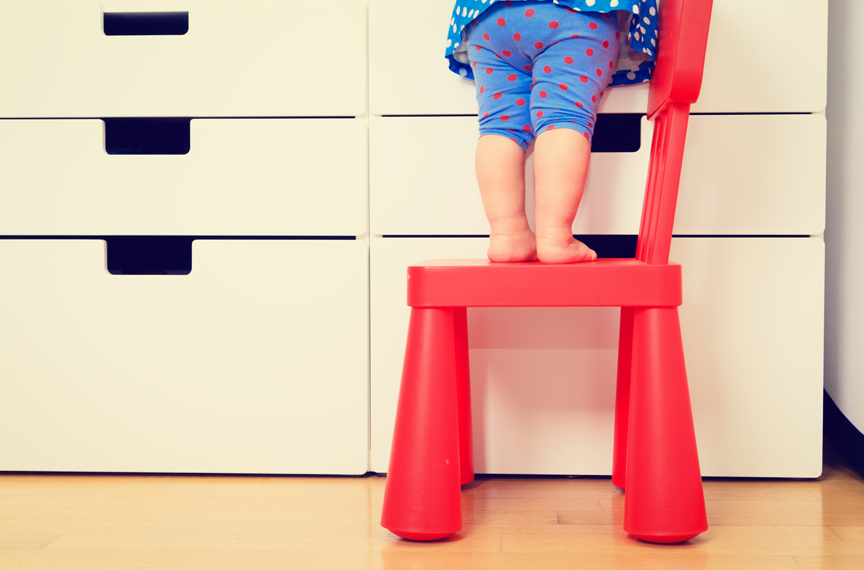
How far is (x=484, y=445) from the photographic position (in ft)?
3.04

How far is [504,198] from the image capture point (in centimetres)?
79

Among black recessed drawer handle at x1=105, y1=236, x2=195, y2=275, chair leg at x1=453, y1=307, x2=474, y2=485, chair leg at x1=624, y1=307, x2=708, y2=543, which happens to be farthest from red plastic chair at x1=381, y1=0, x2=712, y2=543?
black recessed drawer handle at x1=105, y1=236, x2=195, y2=275

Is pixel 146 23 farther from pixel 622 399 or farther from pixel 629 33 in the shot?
pixel 622 399

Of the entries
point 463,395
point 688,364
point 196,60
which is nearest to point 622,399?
point 688,364

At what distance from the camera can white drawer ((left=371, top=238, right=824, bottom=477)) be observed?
89 cm

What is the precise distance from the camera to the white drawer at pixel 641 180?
0.88m

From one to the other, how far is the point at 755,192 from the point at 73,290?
1.05 m

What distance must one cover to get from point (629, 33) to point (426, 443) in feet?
1.92

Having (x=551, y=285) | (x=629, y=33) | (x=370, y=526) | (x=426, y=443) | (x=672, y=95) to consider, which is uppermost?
(x=629, y=33)

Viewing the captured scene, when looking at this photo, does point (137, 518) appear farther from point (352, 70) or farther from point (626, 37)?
point (626, 37)

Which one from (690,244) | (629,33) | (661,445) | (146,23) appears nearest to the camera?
(661,445)

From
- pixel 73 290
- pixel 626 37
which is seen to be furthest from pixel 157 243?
pixel 626 37

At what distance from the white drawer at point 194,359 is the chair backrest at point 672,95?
422 millimetres

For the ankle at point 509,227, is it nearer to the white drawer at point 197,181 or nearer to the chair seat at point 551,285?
the chair seat at point 551,285
